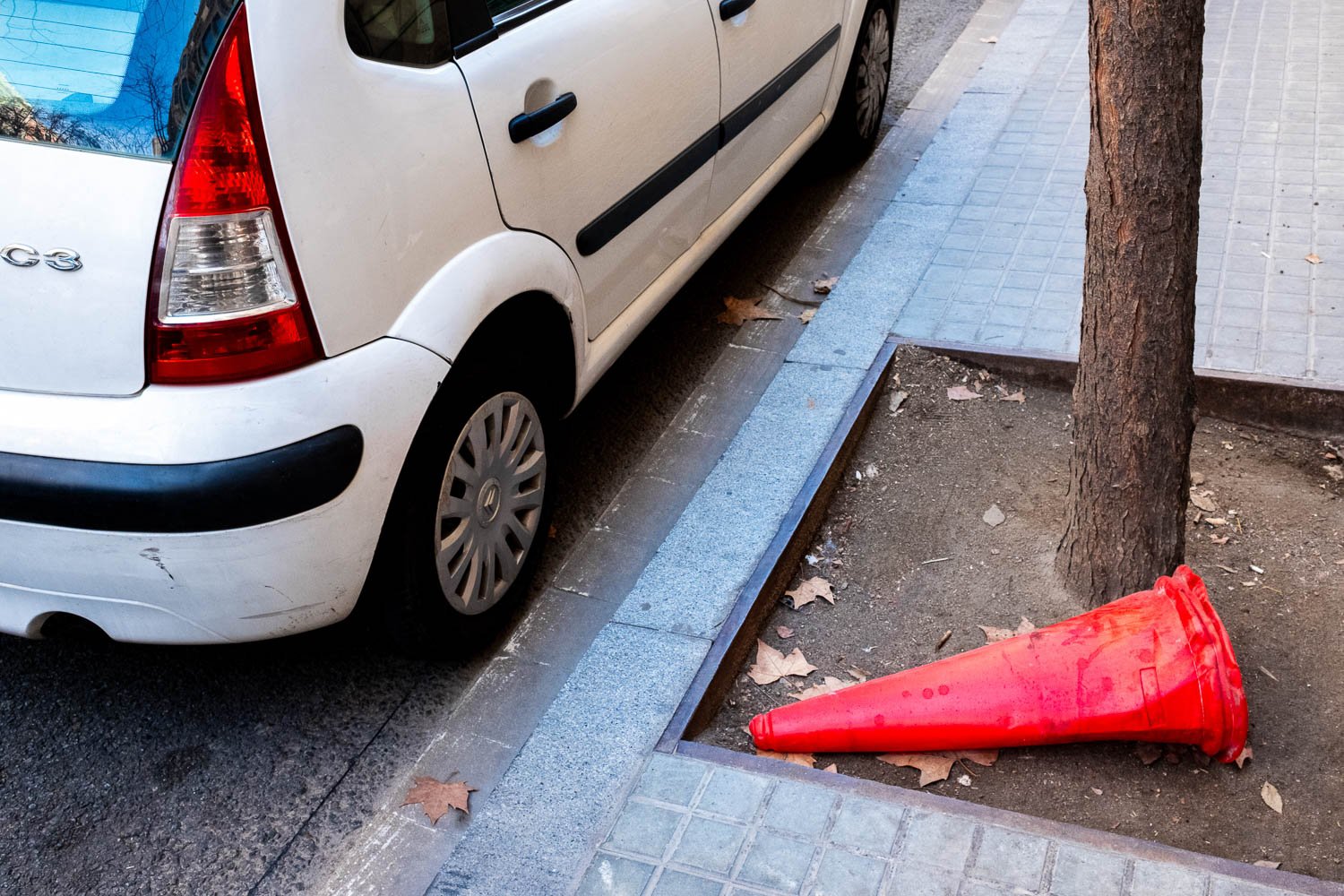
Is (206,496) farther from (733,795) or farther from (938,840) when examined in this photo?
(938,840)

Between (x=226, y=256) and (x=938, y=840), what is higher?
(x=226, y=256)

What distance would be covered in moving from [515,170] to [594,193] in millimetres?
377

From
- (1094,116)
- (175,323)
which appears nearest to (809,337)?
(1094,116)

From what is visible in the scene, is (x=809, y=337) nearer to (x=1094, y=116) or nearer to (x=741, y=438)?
(x=741, y=438)

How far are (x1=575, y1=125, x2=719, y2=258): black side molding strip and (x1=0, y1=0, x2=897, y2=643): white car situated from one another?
138 millimetres

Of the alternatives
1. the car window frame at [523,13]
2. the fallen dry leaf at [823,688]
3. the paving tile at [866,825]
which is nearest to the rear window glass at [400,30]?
the car window frame at [523,13]

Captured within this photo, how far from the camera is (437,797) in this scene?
2.79m

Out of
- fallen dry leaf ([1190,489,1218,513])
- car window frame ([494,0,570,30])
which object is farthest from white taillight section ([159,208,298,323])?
fallen dry leaf ([1190,489,1218,513])

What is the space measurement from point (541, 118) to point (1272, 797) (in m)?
2.21

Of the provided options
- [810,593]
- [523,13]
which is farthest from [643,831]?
[523,13]

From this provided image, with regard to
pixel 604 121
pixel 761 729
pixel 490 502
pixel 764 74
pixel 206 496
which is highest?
pixel 604 121

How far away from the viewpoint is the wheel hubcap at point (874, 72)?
560 centimetres

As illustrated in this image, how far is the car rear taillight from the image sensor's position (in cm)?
226

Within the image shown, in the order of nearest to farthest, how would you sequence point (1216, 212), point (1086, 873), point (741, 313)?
1. point (1086, 873)
2. point (741, 313)
3. point (1216, 212)
